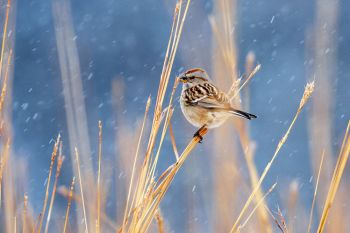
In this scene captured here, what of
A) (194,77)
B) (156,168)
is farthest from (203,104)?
(156,168)

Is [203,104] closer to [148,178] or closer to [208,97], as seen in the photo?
[208,97]

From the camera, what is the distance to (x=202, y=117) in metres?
3.16

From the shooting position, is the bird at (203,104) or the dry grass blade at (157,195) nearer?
the dry grass blade at (157,195)

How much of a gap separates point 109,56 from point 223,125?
71.6ft

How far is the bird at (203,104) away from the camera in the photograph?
9.77 feet

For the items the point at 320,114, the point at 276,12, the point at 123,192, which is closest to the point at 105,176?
the point at 123,192

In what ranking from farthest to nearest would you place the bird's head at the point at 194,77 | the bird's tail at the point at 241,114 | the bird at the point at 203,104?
the bird's head at the point at 194,77 < the bird at the point at 203,104 < the bird's tail at the point at 241,114

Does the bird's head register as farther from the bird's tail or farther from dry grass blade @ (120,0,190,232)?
dry grass blade @ (120,0,190,232)

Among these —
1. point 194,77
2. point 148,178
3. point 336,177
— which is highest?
point 194,77

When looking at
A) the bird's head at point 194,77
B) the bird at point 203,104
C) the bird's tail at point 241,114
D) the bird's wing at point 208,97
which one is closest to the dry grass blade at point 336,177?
the bird's tail at point 241,114

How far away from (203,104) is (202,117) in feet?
0.21

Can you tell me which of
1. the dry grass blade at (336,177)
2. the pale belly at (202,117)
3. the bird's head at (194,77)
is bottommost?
the dry grass blade at (336,177)

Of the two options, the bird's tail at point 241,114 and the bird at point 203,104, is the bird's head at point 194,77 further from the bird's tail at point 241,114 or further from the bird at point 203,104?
the bird's tail at point 241,114

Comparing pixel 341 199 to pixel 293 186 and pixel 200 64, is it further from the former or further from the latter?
pixel 200 64
